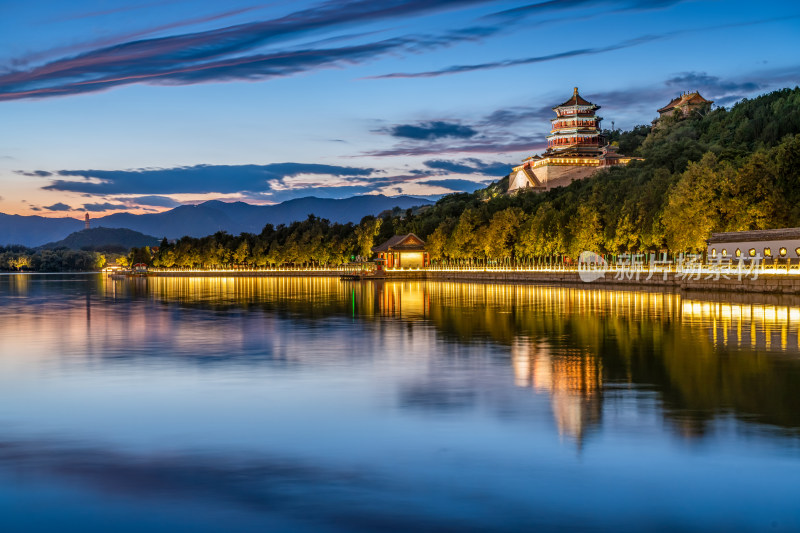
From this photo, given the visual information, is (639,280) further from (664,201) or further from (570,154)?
(570,154)

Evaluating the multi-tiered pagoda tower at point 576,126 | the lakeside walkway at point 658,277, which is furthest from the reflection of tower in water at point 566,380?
the multi-tiered pagoda tower at point 576,126

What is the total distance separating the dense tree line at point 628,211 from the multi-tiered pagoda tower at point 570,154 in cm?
459

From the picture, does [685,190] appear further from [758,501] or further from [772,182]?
[758,501]

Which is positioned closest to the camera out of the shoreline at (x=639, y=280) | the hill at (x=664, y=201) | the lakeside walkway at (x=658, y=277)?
the shoreline at (x=639, y=280)

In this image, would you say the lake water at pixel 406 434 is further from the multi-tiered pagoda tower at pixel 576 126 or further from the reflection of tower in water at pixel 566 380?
the multi-tiered pagoda tower at pixel 576 126

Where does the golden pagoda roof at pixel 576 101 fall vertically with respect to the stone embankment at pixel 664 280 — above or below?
above

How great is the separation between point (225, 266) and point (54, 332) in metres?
137

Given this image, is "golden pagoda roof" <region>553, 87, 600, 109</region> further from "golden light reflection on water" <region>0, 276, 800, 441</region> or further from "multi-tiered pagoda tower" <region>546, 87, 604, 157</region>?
"golden light reflection on water" <region>0, 276, 800, 441</region>

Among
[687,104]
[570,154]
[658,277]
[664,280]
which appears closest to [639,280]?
[658,277]

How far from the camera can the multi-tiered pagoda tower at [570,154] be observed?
109 m

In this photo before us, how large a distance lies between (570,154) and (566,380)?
98.8m

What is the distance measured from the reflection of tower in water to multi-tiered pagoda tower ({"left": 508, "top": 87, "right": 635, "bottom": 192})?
3577 inches

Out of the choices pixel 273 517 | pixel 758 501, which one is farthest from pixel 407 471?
pixel 758 501

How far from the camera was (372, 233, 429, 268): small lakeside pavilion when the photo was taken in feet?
333
